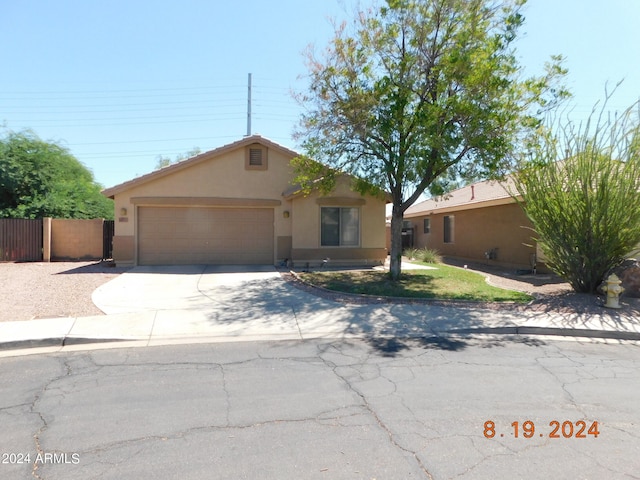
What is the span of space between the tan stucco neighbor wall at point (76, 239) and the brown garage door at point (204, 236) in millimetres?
3082

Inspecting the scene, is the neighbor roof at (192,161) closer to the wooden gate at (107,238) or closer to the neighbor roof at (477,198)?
the wooden gate at (107,238)

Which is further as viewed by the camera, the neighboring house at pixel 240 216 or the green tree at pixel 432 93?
the neighboring house at pixel 240 216

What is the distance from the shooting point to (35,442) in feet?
10.7

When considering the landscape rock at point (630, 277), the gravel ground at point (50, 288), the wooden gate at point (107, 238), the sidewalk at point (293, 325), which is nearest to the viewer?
the sidewalk at point (293, 325)

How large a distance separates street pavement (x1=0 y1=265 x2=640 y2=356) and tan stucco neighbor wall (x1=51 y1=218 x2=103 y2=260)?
778 cm

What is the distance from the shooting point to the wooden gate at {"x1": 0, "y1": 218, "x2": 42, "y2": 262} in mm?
15469

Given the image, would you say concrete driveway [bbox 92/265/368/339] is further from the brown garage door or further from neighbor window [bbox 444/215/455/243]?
neighbor window [bbox 444/215/455/243]

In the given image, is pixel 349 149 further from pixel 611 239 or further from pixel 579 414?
pixel 579 414

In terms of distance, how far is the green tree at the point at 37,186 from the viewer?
18.5 m

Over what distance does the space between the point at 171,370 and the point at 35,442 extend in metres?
1.78

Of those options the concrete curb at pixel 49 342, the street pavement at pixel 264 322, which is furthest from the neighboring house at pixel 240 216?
the concrete curb at pixel 49 342

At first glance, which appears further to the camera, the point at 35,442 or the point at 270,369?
→ the point at 270,369

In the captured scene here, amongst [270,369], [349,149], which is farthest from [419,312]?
[349,149]

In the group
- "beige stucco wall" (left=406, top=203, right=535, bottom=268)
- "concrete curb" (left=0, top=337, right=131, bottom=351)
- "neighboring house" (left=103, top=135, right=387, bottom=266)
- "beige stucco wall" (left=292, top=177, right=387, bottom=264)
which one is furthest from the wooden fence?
"beige stucco wall" (left=406, top=203, right=535, bottom=268)
